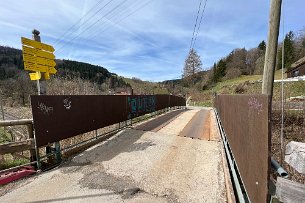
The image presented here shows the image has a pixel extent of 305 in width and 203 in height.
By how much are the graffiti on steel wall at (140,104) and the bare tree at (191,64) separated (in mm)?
65715

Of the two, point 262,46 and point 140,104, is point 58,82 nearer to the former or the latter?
point 140,104

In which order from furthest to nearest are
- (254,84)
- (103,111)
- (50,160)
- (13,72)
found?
(13,72) < (254,84) < (103,111) < (50,160)

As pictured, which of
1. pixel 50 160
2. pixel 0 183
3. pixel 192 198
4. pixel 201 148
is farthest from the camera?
pixel 201 148

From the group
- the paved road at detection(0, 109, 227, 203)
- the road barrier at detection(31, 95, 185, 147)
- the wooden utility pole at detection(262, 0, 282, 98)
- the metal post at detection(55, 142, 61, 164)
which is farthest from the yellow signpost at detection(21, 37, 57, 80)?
the wooden utility pole at detection(262, 0, 282, 98)

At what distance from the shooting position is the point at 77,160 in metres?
6.05

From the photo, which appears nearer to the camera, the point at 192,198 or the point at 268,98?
the point at 268,98

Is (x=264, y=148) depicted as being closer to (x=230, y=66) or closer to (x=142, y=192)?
(x=142, y=192)

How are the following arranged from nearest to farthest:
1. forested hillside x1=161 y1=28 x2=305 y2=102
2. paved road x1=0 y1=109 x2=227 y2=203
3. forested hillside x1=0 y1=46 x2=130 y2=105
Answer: paved road x1=0 y1=109 x2=227 y2=203 < forested hillside x1=0 y1=46 x2=130 y2=105 < forested hillside x1=161 y1=28 x2=305 y2=102

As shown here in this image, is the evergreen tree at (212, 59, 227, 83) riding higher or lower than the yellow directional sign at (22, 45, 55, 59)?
higher

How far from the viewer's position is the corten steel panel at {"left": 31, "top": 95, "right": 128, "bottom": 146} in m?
5.34

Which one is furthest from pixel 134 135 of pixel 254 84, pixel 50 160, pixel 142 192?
pixel 254 84

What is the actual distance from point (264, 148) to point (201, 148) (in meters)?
5.22

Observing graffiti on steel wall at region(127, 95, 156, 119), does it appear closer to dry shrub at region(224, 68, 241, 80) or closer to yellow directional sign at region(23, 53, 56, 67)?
yellow directional sign at region(23, 53, 56, 67)

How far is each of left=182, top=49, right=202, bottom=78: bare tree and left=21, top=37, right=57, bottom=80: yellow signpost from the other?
75.4 m
